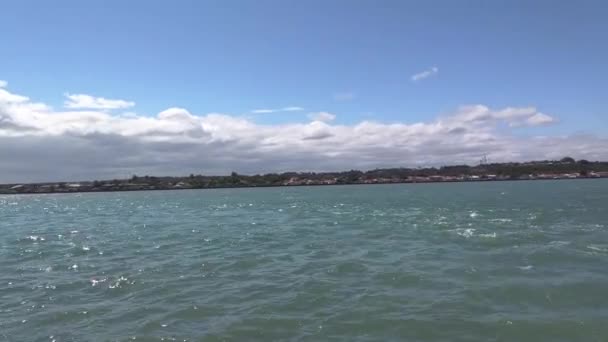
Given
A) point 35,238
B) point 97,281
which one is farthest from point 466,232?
point 35,238

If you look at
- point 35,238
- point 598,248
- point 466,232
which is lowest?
point 598,248

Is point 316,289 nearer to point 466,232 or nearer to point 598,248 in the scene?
point 598,248

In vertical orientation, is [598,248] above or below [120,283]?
below

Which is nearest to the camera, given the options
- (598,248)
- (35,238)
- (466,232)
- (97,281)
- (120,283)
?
(120,283)

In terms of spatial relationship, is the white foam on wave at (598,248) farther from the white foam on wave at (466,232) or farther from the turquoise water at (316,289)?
the white foam on wave at (466,232)

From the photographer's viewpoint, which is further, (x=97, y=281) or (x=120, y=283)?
(x=97, y=281)

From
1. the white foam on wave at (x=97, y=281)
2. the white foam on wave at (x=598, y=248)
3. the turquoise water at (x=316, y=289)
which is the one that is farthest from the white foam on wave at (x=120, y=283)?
the white foam on wave at (x=598, y=248)

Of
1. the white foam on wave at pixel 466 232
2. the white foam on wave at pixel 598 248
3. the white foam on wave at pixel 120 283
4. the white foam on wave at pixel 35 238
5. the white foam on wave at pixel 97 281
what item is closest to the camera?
the white foam on wave at pixel 120 283

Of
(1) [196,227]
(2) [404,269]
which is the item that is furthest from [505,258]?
(1) [196,227]

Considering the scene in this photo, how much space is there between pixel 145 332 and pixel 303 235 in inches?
792

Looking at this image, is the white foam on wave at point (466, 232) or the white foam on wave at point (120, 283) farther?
the white foam on wave at point (466, 232)

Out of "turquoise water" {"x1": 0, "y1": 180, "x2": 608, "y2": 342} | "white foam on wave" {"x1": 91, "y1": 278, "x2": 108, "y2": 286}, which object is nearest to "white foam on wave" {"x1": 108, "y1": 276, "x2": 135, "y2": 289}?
"turquoise water" {"x1": 0, "y1": 180, "x2": 608, "y2": 342}

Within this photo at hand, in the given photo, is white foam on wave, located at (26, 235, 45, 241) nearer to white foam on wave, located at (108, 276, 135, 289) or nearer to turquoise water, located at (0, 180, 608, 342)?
turquoise water, located at (0, 180, 608, 342)

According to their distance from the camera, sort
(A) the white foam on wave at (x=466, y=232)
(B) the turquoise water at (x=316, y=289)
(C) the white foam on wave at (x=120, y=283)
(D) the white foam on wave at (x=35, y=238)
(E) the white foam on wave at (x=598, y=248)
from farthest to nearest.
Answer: (D) the white foam on wave at (x=35, y=238) < (A) the white foam on wave at (x=466, y=232) < (E) the white foam on wave at (x=598, y=248) < (C) the white foam on wave at (x=120, y=283) < (B) the turquoise water at (x=316, y=289)
